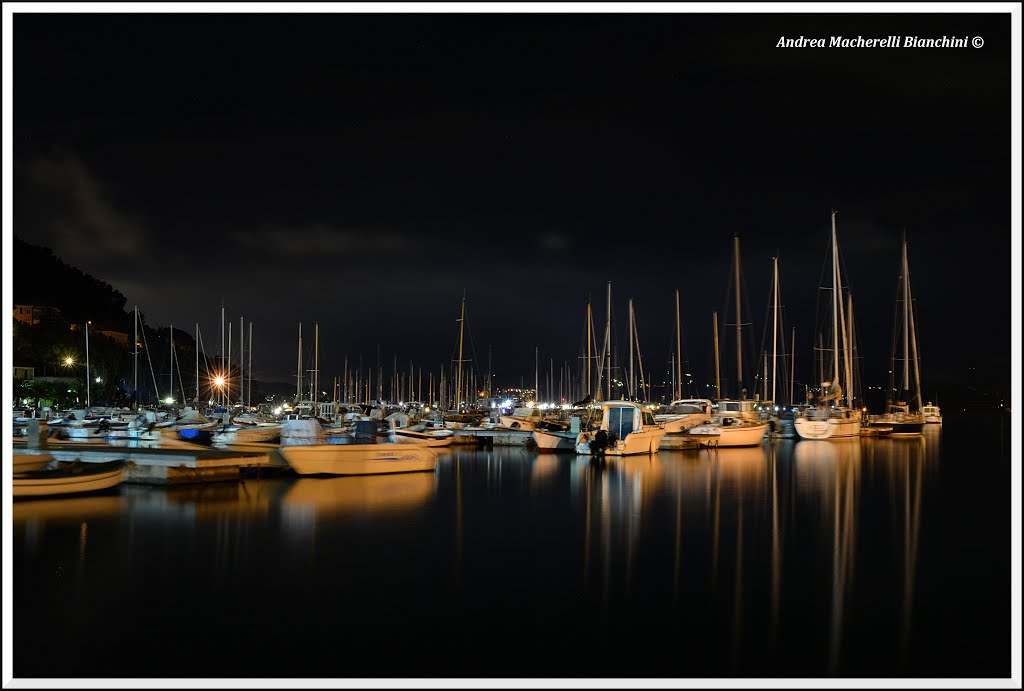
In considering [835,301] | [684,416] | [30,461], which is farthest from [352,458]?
[835,301]

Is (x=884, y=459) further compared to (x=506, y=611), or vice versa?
(x=884, y=459)

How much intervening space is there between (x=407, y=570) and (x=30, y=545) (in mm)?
7315

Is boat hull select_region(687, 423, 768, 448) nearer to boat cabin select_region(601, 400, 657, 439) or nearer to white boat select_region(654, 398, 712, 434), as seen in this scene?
white boat select_region(654, 398, 712, 434)

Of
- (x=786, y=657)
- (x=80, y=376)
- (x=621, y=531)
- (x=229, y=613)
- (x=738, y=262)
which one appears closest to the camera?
(x=786, y=657)

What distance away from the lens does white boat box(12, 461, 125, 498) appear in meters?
21.8

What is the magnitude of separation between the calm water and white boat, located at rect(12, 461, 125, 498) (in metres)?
0.60

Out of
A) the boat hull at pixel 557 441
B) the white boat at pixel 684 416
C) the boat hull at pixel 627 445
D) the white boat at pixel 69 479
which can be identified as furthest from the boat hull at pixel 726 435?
the white boat at pixel 69 479

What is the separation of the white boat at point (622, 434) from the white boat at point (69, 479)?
2399 cm

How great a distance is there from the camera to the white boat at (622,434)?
4271 centimetres

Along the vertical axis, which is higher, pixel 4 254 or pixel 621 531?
pixel 4 254

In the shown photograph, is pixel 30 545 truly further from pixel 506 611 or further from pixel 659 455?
pixel 659 455

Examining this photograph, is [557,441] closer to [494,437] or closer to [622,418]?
[622,418]

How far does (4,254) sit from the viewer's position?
11.0m

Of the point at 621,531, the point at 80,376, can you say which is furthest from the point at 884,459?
the point at 80,376
